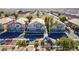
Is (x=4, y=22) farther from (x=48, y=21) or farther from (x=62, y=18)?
(x=62, y=18)

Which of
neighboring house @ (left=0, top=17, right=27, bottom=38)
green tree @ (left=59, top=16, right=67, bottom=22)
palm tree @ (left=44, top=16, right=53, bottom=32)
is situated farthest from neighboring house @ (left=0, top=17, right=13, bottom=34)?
green tree @ (left=59, top=16, right=67, bottom=22)

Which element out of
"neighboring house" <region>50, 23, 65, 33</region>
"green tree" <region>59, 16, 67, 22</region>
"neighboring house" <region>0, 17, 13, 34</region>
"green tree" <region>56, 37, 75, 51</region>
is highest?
"green tree" <region>59, 16, 67, 22</region>

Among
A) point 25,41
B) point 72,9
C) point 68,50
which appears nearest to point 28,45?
point 25,41

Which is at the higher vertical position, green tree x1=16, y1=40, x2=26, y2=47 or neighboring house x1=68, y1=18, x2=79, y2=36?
neighboring house x1=68, y1=18, x2=79, y2=36

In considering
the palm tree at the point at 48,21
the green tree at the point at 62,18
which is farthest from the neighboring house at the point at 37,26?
the green tree at the point at 62,18

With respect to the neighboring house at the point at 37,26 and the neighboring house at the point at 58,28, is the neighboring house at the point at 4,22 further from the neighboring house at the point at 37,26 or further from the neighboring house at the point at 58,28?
the neighboring house at the point at 58,28

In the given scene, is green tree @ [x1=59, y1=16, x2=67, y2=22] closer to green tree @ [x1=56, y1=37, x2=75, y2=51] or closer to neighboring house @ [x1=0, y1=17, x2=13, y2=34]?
green tree @ [x1=56, y1=37, x2=75, y2=51]

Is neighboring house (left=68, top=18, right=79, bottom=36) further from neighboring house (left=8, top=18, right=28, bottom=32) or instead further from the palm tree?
neighboring house (left=8, top=18, right=28, bottom=32)

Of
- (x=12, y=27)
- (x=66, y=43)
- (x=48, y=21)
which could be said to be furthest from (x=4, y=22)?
(x=66, y=43)
